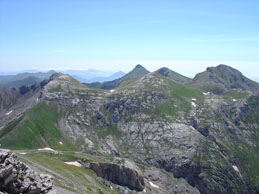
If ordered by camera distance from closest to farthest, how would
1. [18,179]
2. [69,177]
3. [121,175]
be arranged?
[18,179], [69,177], [121,175]

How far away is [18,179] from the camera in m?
40.9

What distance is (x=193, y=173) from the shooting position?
184625mm

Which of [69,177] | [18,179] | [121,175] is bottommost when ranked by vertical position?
[121,175]

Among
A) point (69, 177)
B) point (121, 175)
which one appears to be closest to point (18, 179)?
point (69, 177)

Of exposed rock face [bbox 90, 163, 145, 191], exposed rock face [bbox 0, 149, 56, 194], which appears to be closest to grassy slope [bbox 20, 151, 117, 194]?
exposed rock face [bbox 90, 163, 145, 191]

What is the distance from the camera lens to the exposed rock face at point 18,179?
3916 centimetres

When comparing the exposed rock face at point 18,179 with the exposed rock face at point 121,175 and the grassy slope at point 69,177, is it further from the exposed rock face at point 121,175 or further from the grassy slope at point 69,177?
the exposed rock face at point 121,175

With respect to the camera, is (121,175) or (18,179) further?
(121,175)

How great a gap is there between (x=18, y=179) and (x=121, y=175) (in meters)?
117

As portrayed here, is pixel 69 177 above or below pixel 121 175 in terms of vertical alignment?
above

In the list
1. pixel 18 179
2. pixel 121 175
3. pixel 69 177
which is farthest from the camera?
pixel 121 175

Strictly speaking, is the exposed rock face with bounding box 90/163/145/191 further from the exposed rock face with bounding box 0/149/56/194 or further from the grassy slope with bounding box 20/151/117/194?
the exposed rock face with bounding box 0/149/56/194

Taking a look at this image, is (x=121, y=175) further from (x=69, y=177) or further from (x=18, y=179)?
(x=18, y=179)

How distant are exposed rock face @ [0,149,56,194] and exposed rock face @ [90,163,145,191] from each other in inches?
4119
